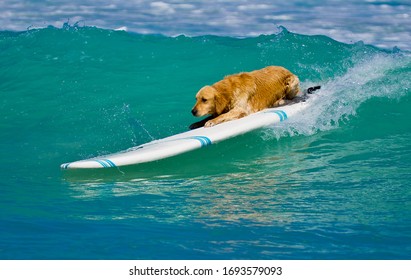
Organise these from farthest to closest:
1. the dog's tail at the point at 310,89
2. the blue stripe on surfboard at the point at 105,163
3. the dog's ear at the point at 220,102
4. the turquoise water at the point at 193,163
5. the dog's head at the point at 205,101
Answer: the dog's tail at the point at 310,89
the dog's ear at the point at 220,102
the dog's head at the point at 205,101
the blue stripe on surfboard at the point at 105,163
the turquoise water at the point at 193,163

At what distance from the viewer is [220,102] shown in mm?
8992

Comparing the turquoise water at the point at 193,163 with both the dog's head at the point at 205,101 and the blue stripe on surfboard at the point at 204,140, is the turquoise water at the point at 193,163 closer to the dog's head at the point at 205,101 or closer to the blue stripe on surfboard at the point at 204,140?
the blue stripe on surfboard at the point at 204,140

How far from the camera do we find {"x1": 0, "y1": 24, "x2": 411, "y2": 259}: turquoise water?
5.08m

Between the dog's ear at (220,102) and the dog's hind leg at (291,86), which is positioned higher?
the dog's hind leg at (291,86)

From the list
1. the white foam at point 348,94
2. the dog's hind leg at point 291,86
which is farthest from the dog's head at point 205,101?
the dog's hind leg at point 291,86

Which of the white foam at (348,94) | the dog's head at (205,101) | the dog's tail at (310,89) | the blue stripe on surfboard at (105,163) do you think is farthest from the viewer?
the dog's tail at (310,89)

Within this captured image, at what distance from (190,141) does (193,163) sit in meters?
0.33

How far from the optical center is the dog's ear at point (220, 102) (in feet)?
29.3

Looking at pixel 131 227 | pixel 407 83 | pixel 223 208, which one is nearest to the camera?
pixel 131 227

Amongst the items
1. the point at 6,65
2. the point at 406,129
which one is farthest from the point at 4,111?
the point at 406,129

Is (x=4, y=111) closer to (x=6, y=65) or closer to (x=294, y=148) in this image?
(x=6, y=65)

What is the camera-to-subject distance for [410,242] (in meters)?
4.92

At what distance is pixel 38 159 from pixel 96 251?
409 centimetres

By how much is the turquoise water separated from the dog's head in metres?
0.60
